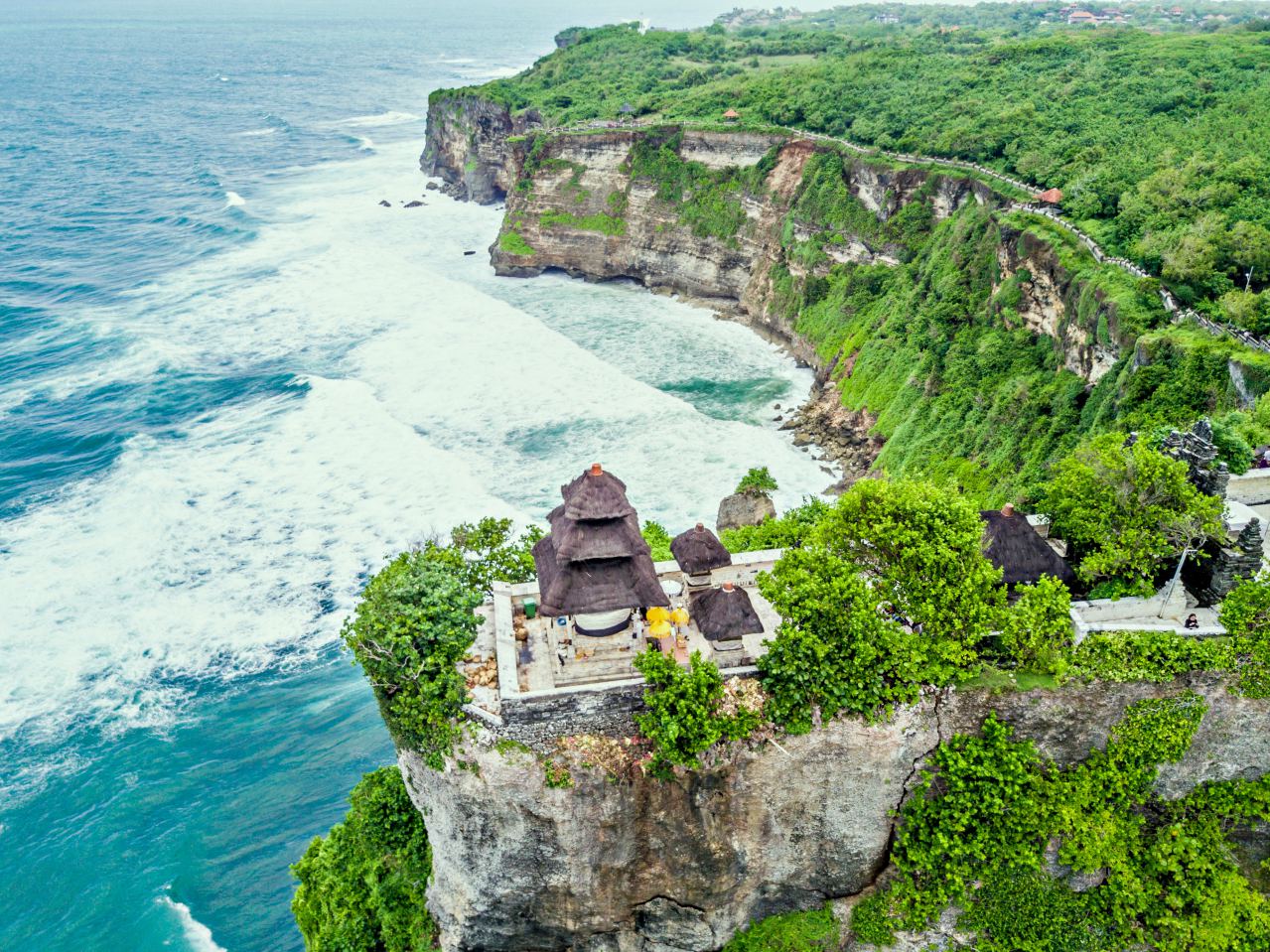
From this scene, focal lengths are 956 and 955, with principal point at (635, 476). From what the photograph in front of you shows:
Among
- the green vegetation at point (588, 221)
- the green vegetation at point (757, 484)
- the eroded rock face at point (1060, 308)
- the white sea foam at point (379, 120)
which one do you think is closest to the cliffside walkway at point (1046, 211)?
the eroded rock face at point (1060, 308)

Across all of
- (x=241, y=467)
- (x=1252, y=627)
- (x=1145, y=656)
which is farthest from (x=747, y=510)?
(x=241, y=467)

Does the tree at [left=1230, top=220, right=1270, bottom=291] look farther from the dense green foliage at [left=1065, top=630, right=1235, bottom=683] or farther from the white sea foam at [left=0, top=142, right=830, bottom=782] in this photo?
the dense green foliage at [left=1065, top=630, right=1235, bottom=683]

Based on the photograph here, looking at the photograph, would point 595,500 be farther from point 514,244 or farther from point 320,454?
point 514,244

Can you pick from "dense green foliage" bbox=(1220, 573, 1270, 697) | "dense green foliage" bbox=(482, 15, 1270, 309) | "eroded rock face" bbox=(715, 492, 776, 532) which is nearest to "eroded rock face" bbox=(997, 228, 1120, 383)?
"dense green foliage" bbox=(482, 15, 1270, 309)

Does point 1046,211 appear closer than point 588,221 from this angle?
Yes

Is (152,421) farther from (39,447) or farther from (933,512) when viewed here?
(933,512)

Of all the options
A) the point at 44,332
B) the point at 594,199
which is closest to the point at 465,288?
the point at 594,199

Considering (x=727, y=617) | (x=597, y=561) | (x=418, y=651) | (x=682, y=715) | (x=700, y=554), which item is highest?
(x=597, y=561)
